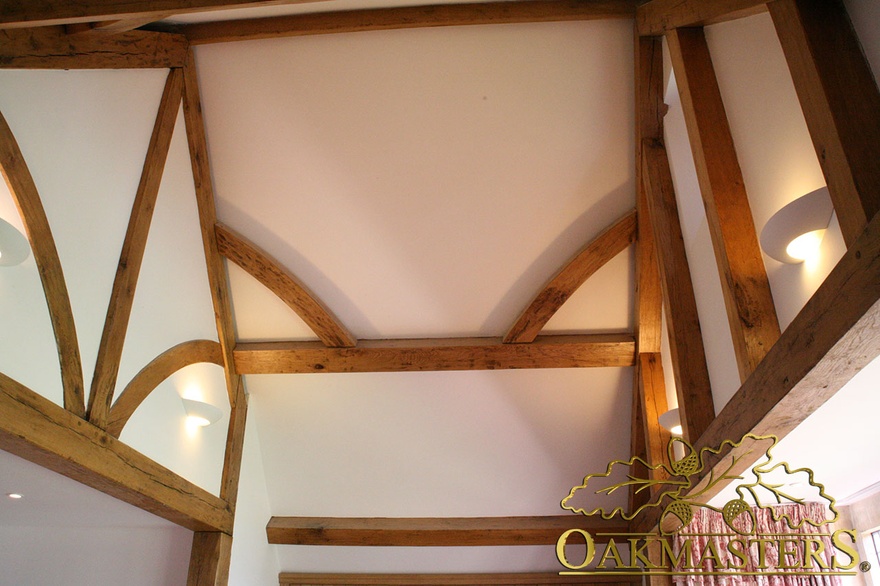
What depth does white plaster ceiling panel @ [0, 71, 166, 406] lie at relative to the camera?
2.99 m

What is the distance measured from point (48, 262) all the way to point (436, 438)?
3113 mm

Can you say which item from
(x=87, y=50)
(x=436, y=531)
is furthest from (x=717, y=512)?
(x=87, y=50)

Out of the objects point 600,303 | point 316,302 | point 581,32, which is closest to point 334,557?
point 316,302

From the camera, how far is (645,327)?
4617 mm

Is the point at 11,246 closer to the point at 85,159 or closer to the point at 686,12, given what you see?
the point at 85,159

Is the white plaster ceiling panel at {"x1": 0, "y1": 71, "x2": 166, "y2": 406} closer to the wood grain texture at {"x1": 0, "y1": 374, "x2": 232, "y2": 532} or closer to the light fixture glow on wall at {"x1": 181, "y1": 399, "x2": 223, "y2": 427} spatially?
the wood grain texture at {"x1": 0, "y1": 374, "x2": 232, "y2": 532}

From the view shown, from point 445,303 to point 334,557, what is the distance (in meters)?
2.55

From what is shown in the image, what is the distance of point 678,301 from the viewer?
3.63m

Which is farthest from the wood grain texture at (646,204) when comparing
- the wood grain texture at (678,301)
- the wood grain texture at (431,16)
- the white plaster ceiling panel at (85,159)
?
the white plaster ceiling panel at (85,159)

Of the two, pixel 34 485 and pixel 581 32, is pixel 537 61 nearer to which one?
pixel 581 32

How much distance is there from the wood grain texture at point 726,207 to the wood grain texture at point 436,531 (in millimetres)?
3191

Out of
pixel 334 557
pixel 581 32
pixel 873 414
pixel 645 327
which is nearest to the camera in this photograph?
pixel 873 414

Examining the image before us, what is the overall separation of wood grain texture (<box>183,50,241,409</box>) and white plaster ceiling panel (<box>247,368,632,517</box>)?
1.42 ft

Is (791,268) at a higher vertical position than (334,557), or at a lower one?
higher
